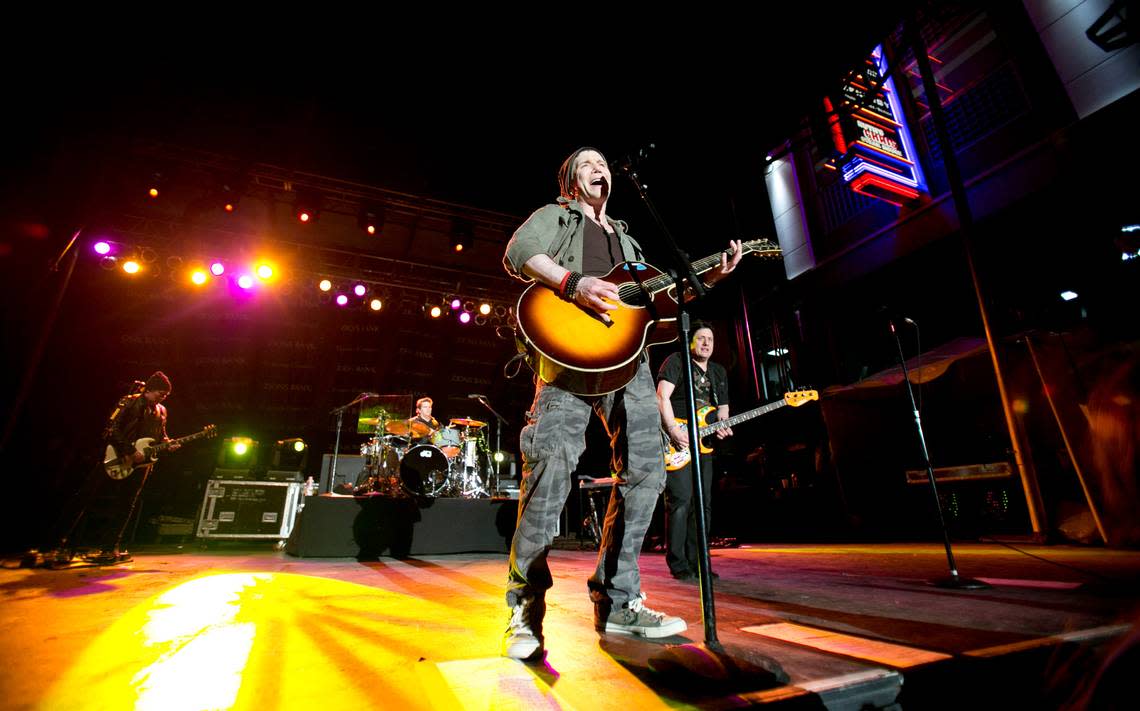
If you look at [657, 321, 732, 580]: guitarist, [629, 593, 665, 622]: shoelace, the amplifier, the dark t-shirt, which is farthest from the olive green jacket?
the amplifier

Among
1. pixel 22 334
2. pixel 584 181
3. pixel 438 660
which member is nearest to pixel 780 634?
pixel 438 660

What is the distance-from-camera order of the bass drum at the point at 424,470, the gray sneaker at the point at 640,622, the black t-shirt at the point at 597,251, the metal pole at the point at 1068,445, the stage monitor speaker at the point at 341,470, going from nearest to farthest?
the gray sneaker at the point at 640,622, the black t-shirt at the point at 597,251, the metal pole at the point at 1068,445, the bass drum at the point at 424,470, the stage monitor speaker at the point at 341,470

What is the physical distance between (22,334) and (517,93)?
6.69m

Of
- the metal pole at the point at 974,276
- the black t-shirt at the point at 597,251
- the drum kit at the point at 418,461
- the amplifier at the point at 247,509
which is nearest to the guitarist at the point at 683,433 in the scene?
the black t-shirt at the point at 597,251

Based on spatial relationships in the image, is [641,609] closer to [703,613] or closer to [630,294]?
[703,613]

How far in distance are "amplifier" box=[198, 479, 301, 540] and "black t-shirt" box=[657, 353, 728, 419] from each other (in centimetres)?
837

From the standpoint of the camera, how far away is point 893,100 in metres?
8.95

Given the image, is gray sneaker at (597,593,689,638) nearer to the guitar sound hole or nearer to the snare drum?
the guitar sound hole

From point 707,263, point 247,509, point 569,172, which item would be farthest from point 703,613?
point 247,509

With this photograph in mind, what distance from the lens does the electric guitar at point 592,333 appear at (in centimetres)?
198

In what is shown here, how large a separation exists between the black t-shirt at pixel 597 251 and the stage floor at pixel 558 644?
1.60 metres

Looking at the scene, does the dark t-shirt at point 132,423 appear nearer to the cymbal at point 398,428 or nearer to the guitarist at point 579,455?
the cymbal at point 398,428

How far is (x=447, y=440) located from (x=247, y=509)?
14.4 feet

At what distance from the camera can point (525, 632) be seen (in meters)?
1.64
